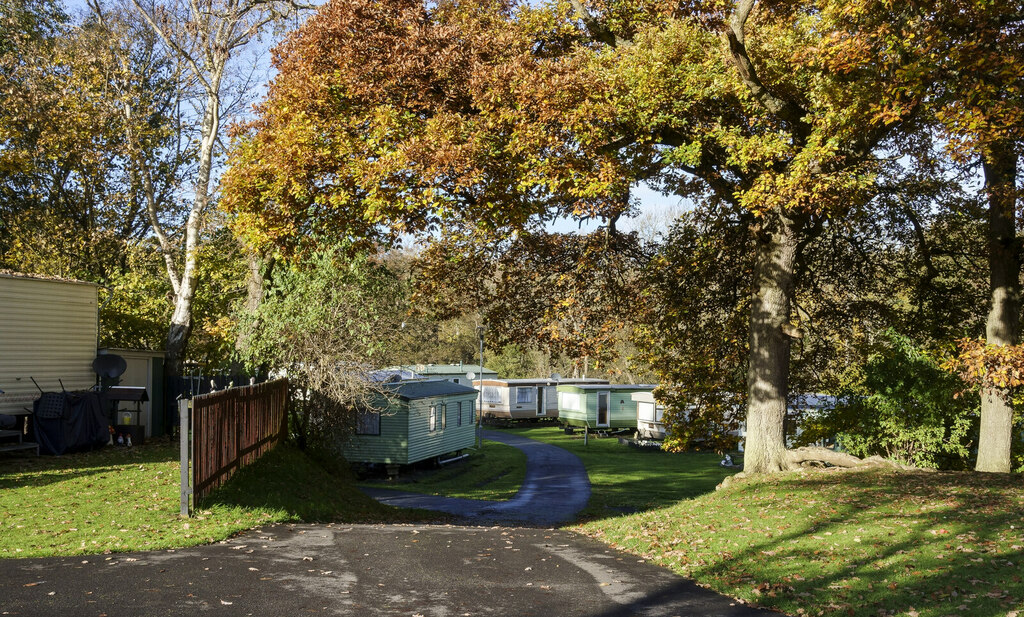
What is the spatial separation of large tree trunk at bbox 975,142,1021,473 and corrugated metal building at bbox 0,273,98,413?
18.2 meters

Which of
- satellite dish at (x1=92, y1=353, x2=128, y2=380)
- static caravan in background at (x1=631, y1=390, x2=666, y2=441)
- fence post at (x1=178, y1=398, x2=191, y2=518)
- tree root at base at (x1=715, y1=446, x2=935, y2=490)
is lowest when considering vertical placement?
static caravan in background at (x1=631, y1=390, x2=666, y2=441)

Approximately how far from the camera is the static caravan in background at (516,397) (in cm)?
4494

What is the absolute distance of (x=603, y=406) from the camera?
134 ft

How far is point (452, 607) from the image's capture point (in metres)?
6.43

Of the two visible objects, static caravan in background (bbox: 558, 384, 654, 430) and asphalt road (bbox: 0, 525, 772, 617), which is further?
static caravan in background (bbox: 558, 384, 654, 430)

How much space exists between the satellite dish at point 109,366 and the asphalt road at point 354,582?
416 inches

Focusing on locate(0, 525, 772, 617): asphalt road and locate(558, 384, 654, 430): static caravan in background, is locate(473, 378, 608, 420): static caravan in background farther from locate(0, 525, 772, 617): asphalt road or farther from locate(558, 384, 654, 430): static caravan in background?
locate(0, 525, 772, 617): asphalt road

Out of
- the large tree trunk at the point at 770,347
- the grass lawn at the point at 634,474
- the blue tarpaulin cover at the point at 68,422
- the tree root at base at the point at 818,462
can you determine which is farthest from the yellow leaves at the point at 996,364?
the blue tarpaulin cover at the point at 68,422

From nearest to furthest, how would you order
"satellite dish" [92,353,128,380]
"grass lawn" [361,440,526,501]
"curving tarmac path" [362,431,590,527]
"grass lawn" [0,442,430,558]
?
"grass lawn" [0,442,430,558] → "satellite dish" [92,353,128,380] → "curving tarmac path" [362,431,590,527] → "grass lawn" [361,440,526,501]

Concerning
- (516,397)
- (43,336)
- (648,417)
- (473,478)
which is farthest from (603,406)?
(43,336)

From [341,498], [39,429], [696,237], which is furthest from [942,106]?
[39,429]

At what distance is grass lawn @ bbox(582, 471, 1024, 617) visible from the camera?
6.66 metres

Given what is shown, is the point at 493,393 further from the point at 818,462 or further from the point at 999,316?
the point at 999,316

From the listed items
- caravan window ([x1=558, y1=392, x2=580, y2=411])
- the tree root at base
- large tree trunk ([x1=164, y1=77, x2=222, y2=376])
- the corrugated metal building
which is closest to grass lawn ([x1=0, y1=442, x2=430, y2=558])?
the corrugated metal building
